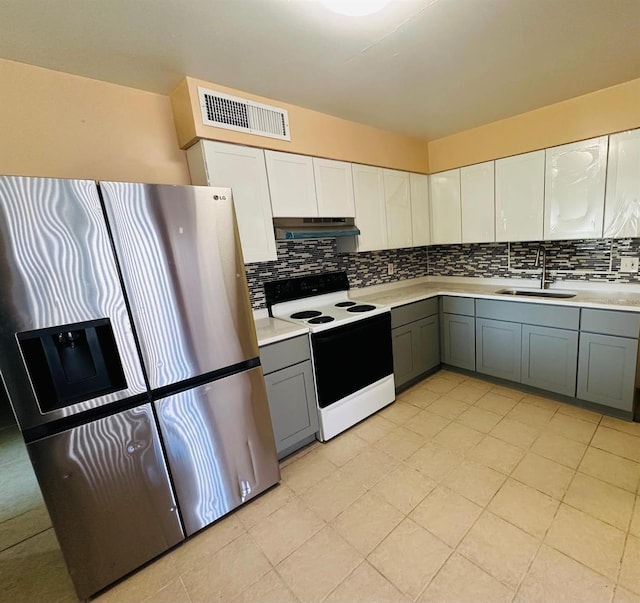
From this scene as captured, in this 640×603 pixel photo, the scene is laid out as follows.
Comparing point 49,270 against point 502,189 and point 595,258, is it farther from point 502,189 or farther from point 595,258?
point 595,258

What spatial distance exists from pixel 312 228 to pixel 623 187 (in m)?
2.27

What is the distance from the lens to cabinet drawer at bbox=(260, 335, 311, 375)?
190cm

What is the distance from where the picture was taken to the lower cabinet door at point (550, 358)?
238cm

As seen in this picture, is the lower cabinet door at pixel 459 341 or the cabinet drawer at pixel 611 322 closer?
the cabinet drawer at pixel 611 322

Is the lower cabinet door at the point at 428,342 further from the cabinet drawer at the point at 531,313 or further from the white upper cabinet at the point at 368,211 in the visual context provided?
the white upper cabinet at the point at 368,211

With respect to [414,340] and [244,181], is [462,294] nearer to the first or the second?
[414,340]

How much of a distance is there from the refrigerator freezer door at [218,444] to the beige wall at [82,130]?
134 centimetres

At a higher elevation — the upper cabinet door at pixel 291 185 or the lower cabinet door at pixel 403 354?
the upper cabinet door at pixel 291 185

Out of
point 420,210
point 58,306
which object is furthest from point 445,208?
point 58,306

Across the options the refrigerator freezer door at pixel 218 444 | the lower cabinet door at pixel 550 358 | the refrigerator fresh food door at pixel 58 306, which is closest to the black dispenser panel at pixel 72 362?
the refrigerator fresh food door at pixel 58 306

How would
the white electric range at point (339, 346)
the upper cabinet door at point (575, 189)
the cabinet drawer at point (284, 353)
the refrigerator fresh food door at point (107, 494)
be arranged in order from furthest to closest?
the upper cabinet door at point (575, 189), the white electric range at point (339, 346), the cabinet drawer at point (284, 353), the refrigerator fresh food door at point (107, 494)

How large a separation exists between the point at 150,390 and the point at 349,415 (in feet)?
4.81

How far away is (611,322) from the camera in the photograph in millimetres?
2156

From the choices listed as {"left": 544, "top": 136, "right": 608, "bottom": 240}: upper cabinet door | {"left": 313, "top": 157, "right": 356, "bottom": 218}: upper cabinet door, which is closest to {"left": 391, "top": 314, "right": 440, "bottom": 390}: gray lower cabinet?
{"left": 313, "top": 157, "right": 356, "bottom": 218}: upper cabinet door
